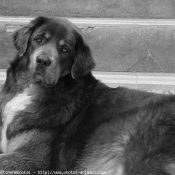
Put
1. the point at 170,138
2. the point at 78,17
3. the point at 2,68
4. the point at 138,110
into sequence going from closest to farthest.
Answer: the point at 170,138
the point at 138,110
the point at 2,68
the point at 78,17

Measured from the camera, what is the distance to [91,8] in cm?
727

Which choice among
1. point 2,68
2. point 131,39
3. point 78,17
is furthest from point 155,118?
point 78,17

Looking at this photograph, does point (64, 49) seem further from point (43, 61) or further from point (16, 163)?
point (16, 163)

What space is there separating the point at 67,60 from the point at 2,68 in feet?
8.74

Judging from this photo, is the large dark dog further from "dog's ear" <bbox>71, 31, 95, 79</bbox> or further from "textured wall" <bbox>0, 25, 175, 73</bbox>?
"textured wall" <bbox>0, 25, 175, 73</bbox>

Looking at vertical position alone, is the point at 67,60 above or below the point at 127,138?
above

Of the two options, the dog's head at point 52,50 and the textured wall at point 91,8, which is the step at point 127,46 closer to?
the textured wall at point 91,8

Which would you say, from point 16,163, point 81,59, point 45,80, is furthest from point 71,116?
point 16,163

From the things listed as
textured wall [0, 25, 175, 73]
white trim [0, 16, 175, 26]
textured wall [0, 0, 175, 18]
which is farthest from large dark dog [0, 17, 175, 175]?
textured wall [0, 0, 175, 18]

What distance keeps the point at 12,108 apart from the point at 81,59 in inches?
34.1

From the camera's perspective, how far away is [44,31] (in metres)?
3.88

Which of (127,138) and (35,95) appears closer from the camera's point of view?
(127,138)

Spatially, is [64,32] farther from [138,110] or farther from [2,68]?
[2,68]

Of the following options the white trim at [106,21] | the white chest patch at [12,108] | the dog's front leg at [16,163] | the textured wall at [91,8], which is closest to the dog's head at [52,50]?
the white chest patch at [12,108]
